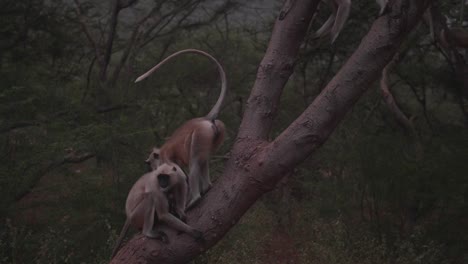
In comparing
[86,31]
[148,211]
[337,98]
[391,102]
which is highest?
[337,98]

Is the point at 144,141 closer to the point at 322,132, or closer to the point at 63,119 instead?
the point at 63,119

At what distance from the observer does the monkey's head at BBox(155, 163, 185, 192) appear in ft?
16.8

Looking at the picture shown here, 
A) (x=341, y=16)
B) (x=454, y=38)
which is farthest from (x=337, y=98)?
(x=454, y=38)

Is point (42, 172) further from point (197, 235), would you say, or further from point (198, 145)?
point (197, 235)

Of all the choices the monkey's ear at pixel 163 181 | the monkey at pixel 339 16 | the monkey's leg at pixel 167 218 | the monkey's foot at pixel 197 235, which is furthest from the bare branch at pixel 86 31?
the monkey's foot at pixel 197 235

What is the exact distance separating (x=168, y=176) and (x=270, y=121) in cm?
109

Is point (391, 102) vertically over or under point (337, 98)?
under

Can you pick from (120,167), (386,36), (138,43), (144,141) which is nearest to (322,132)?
(386,36)

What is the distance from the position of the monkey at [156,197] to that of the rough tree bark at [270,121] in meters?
0.35

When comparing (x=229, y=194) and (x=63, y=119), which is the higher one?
(x=229, y=194)

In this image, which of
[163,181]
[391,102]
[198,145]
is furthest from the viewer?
[391,102]

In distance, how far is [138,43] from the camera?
15961mm

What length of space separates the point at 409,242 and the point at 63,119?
604cm

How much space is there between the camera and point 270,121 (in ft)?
15.1
